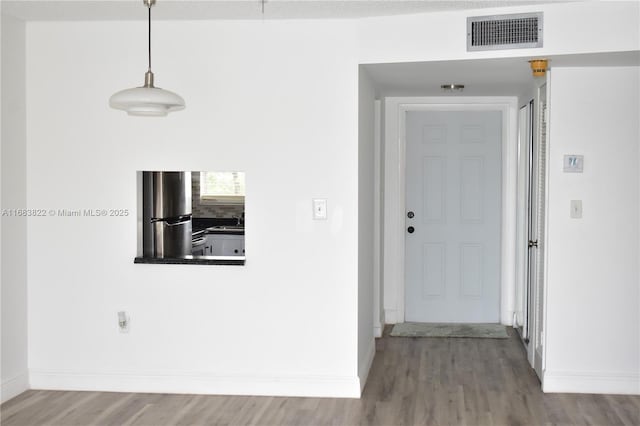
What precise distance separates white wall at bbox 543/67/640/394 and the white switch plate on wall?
1388mm

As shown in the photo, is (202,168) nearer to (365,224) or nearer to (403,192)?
(365,224)

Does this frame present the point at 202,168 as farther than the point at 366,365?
No

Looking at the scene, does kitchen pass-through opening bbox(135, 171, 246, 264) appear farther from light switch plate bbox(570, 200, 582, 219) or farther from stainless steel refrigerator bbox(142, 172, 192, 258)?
light switch plate bbox(570, 200, 582, 219)

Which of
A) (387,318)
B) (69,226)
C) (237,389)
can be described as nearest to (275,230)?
(237,389)

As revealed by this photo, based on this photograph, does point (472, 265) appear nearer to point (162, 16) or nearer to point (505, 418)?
point (505, 418)

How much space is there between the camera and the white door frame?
620 cm

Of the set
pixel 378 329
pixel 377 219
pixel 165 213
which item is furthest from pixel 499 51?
pixel 378 329

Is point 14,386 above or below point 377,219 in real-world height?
below

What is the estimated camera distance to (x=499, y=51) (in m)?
3.92

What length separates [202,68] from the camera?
4.23m

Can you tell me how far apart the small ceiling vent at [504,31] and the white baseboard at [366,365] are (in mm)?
2077

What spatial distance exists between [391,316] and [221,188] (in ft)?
6.25

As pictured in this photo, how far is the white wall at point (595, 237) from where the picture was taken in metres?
4.23

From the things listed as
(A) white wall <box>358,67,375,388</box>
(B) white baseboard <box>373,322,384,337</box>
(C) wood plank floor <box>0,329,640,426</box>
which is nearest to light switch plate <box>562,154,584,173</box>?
(A) white wall <box>358,67,375,388</box>
